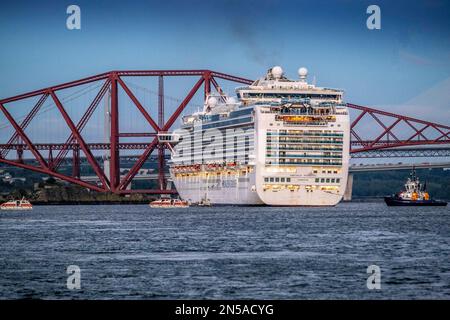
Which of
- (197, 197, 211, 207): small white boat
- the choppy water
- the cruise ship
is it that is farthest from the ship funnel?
the choppy water

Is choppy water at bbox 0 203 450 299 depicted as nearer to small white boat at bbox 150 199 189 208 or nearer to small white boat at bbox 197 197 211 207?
small white boat at bbox 197 197 211 207

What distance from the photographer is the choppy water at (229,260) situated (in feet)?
108

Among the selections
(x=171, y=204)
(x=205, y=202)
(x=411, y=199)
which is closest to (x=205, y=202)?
(x=205, y=202)

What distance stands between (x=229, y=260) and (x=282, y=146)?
57825mm

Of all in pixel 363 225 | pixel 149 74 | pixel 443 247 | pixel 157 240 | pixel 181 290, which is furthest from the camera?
pixel 149 74

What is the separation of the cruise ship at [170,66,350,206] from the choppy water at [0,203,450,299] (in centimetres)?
2819

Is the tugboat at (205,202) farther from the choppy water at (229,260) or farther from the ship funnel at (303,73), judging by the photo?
the choppy water at (229,260)

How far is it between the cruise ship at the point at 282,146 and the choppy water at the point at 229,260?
92.5 ft

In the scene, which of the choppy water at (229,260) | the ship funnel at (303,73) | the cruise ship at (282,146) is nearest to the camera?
the choppy water at (229,260)

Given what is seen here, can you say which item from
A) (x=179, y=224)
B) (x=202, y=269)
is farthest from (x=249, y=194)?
(x=202, y=269)

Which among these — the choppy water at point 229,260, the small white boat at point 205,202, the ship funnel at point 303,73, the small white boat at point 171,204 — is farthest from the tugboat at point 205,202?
the choppy water at point 229,260

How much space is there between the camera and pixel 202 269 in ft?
127

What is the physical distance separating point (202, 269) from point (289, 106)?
63546 millimetres
